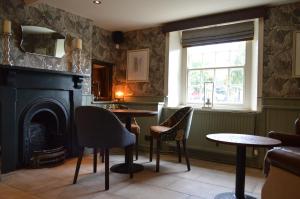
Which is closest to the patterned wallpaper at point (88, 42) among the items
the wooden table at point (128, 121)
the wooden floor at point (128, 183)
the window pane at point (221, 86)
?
the window pane at point (221, 86)

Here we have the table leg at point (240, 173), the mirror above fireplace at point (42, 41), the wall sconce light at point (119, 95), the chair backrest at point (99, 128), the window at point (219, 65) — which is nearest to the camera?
the table leg at point (240, 173)

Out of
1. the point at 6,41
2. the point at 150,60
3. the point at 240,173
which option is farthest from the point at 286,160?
the point at 150,60

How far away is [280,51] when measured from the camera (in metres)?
3.44

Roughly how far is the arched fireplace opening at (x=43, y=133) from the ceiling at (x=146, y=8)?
1471 millimetres

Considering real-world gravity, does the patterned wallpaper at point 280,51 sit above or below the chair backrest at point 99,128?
above

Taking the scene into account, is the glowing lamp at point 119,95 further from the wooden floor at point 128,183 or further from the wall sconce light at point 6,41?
the wall sconce light at point 6,41

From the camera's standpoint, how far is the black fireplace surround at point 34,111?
2.98m

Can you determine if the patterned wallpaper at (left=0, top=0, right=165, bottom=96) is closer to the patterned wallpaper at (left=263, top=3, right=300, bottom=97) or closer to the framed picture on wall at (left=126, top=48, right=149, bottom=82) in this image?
the framed picture on wall at (left=126, top=48, right=149, bottom=82)

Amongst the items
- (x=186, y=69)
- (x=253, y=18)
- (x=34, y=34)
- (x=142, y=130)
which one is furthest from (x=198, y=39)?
(x=34, y=34)

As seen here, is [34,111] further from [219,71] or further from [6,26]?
[219,71]

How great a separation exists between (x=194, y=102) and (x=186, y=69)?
0.63 metres

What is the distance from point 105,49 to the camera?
4848 millimetres

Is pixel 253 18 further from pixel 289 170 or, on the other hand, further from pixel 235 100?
pixel 289 170

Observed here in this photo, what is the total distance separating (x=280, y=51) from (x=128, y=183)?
2687 millimetres
